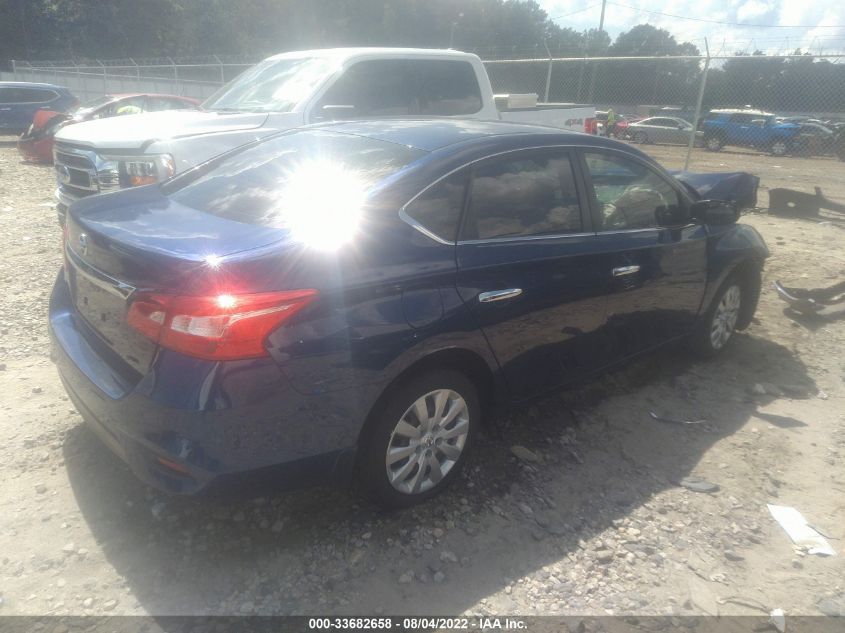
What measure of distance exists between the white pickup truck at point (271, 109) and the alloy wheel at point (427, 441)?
3420 millimetres

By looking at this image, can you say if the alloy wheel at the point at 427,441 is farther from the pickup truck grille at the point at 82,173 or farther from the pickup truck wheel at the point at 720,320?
the pickup truck grille at the point at 82,173

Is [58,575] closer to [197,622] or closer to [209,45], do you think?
[197,622]

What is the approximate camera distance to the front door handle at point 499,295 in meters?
2.97

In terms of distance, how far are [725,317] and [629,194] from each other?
1.55 m

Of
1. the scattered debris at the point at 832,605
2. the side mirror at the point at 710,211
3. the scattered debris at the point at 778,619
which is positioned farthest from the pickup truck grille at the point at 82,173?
the scattered debris at the point at 832,605

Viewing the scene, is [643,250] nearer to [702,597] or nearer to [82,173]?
[702,597]

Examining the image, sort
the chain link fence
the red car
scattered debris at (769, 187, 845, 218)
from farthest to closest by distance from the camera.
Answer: the chain link fence
the red car
scattered debris at (769, 187, 845, 218)

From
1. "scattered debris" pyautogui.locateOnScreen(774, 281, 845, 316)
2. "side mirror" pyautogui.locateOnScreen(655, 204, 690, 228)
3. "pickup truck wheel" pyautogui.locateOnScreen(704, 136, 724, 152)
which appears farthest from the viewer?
"pickup truck wheel" pyautogui.locateOnScreen(704, 136, 724, 152)

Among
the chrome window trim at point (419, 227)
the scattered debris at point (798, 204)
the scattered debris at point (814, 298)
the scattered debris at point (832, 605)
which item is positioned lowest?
the scattered debris at point (832, 605)

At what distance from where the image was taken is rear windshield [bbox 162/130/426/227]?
290 cm

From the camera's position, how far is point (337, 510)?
3.04m

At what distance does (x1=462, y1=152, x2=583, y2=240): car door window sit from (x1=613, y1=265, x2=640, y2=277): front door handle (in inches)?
13.5

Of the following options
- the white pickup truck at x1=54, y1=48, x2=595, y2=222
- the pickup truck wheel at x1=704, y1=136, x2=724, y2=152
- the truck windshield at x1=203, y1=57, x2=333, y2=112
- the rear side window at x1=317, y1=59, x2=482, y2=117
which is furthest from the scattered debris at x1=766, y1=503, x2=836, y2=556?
the pickup truck wheel at x1=704, y1=136, x2=724, y2=152

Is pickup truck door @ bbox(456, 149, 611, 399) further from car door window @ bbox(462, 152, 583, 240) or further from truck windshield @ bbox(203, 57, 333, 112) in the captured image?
truck windshield @ bbox(203, 57, 333, 112)
